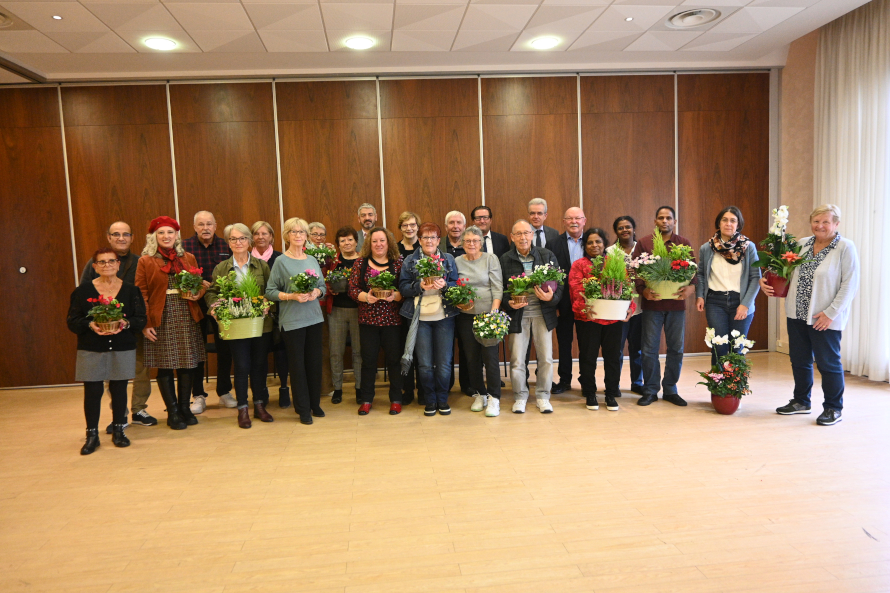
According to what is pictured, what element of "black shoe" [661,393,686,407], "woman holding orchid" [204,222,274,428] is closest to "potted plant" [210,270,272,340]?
"woman holding orchid" [204,222,274,428]

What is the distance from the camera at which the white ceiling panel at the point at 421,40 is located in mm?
5641

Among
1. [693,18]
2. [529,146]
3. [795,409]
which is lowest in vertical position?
[795,409]

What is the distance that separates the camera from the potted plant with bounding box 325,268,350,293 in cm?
506

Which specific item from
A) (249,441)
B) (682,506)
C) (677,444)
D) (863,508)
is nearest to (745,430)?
(677,444)

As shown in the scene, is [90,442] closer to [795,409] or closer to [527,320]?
[527,320]

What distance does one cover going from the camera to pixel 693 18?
5.53 m

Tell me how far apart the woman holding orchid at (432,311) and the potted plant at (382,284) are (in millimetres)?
103

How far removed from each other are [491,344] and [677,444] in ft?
5.24

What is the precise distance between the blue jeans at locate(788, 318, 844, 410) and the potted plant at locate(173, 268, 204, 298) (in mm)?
4956

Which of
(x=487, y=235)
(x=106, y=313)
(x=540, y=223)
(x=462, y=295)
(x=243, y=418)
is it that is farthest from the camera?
(x=487, y=235)

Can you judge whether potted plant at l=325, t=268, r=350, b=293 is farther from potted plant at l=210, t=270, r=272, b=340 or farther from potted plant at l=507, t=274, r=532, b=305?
potted plant at l=507, t=274, r=532, b=305

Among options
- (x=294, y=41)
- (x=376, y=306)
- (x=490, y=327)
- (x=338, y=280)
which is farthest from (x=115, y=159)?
(x=490, y=327)

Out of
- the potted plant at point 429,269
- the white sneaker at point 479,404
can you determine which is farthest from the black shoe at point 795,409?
the potted plant at point 429,269

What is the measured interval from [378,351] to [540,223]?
204 cm
